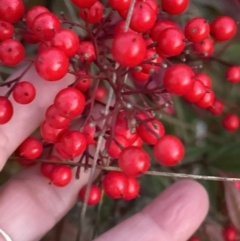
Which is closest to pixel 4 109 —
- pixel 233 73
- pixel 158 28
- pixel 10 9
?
pixel 10 9

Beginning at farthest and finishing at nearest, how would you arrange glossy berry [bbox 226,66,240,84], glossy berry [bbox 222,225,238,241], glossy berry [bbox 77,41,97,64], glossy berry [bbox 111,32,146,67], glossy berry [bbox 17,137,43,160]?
glossy berry [bbox 222,225,238,241] → glossy berry [bbox 226,66,240,84] → glossy berry [bbox 17,137,43,160] → glossy berry [bbox 77,41,97,64] → glossy berry [bbox 111,32,146,67]

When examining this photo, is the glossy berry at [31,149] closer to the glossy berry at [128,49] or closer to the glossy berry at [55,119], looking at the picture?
the glossy berry at [55,119]

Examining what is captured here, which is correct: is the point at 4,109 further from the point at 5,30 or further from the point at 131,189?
the point at 131,189

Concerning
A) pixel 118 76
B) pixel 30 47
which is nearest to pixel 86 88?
pixel 118 76

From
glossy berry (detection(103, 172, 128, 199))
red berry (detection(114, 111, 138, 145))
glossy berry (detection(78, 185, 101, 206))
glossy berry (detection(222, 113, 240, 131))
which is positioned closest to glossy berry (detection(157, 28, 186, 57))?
red berry (detection(114, 111, 138, 145))

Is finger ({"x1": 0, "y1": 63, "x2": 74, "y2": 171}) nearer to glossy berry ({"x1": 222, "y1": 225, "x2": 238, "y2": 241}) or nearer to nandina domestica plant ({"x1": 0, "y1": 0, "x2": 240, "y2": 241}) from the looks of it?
nandina domestica plant ({"x1": 0, "y1": 0, "x2": 240, "y2": 241})

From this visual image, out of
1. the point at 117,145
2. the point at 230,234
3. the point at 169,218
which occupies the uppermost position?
the point at 117,145

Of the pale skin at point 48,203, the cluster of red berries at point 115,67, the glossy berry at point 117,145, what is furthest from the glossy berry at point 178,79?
the pale skin at point 48,203
